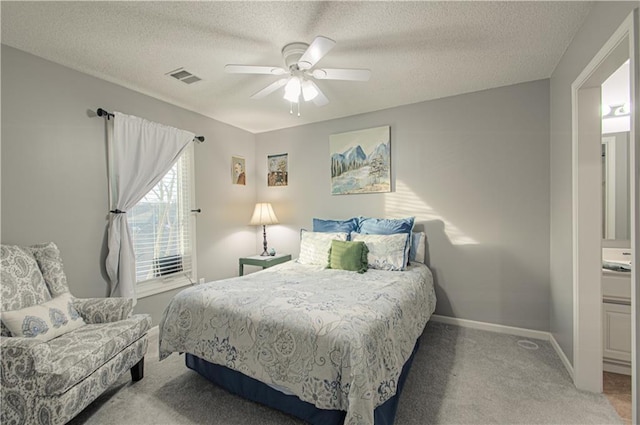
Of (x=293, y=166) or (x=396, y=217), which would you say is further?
(x=293, y=166)

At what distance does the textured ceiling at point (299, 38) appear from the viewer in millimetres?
1779

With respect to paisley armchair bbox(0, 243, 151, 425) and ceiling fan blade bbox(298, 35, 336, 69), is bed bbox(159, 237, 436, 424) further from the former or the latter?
ceiling fan blade bbox(298, 35, 336, 69)

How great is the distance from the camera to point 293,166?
4184mm

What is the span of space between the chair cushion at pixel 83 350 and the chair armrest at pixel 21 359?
3cm

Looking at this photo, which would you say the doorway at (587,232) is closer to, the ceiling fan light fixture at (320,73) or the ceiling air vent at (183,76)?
the ceiling fan light fixture at (320,73)

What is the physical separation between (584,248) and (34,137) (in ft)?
14.0

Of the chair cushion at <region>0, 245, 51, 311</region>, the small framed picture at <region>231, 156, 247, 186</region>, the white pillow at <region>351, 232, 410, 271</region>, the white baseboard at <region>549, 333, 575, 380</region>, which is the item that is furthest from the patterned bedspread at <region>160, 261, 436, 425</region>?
the small framed picture at <region>231, 156, 247, 186</region>

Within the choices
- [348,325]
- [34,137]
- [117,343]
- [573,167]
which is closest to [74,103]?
[34,137]

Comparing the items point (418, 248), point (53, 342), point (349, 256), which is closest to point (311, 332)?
point (349, 256)

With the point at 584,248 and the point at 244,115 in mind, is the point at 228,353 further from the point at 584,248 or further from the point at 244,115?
the point at 244,115

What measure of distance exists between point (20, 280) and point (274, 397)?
1908 millimetres

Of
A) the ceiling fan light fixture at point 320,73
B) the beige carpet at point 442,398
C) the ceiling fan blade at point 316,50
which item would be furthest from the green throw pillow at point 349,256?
the ceiling fan blade at point 316,50

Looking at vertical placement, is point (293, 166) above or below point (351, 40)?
below

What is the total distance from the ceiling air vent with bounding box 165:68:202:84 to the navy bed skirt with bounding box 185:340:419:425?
2.46 metres
